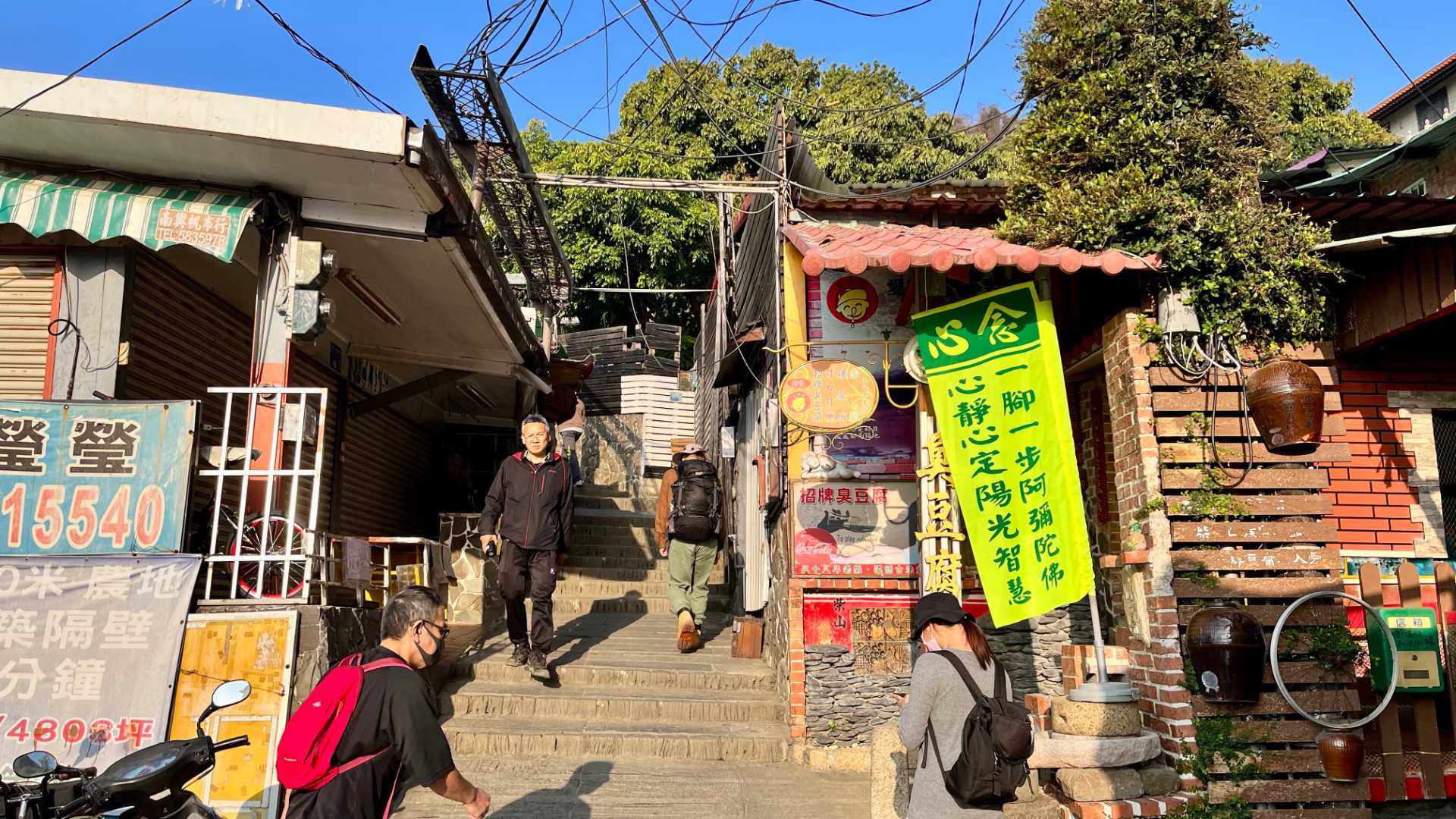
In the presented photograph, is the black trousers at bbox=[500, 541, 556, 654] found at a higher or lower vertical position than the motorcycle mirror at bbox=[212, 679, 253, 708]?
higher

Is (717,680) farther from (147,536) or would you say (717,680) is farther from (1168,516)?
(147,536)

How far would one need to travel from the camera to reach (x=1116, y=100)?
671 cm

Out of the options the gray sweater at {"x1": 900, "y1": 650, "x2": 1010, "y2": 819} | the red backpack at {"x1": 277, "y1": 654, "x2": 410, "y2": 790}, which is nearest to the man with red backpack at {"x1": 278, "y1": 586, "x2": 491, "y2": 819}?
the red backpack at {"x1": 277, "y1": 654, "x2": 410, "y2": 790}

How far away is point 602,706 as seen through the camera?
24.1 feet

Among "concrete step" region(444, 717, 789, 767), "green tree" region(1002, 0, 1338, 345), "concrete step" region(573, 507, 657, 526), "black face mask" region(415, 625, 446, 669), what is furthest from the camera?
"concrete step" region(573, 507, 657, 526)

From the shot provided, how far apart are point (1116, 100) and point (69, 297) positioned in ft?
24.5

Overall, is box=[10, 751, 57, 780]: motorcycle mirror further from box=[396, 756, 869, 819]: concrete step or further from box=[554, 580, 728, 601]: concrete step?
box=[554, 580, 728, 601]: concrete step

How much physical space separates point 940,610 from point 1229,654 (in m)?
2.64

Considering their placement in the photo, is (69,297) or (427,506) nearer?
(69,297)

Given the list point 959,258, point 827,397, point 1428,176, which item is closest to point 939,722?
point 959,258

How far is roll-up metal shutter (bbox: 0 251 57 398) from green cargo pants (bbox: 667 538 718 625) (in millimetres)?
5291

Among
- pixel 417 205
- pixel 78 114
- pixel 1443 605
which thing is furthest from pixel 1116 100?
pixel 78 114

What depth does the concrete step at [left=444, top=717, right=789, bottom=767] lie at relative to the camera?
6684 mm

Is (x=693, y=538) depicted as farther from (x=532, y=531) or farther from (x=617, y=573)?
(x=617, y=573)
